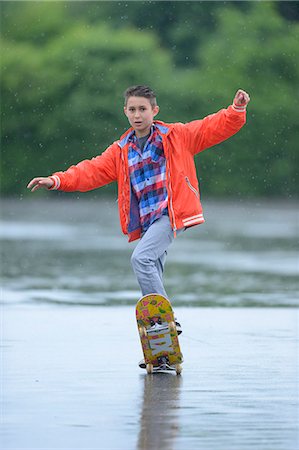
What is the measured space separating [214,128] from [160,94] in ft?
126

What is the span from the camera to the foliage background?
45.4m

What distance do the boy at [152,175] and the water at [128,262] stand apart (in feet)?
13.6

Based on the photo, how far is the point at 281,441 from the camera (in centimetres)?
628

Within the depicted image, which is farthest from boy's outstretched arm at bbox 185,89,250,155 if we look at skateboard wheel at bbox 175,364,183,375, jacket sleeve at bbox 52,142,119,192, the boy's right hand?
skateboard wheel at bbox 175,364,183,375

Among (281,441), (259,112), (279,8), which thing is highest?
(279,8)

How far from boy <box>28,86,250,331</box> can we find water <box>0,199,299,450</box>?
0.76 meters

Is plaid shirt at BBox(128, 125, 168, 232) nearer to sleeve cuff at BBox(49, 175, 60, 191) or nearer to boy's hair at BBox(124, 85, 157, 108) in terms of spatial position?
boy's hair at BBox(124, 85, 157, 108)

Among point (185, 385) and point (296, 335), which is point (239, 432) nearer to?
point (185, 385)

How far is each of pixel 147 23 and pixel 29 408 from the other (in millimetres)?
50113

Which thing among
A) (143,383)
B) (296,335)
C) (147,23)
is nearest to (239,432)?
(143,383)

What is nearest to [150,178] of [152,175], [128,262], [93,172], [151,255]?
[152,175]

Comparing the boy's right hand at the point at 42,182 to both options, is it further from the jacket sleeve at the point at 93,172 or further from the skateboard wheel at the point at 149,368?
the skateboard wheel at the point at 149,368

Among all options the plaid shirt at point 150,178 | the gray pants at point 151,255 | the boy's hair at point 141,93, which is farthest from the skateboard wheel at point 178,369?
the boy's hair at point 141,93

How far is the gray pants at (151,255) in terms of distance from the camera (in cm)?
880
